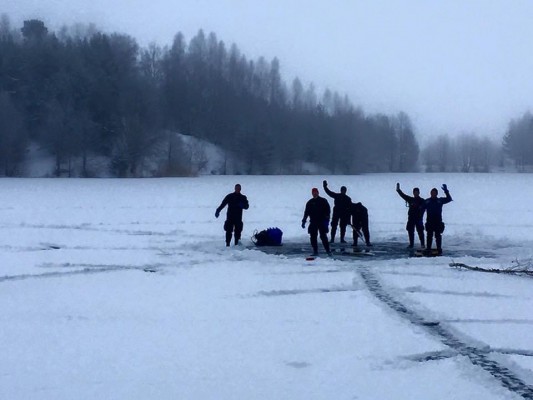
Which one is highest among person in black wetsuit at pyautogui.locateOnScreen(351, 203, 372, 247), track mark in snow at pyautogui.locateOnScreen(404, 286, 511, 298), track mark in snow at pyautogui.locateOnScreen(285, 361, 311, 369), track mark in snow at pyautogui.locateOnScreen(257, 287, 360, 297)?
person in black wetsuit at pyautogui.locateOnScreen(351, 203, 372, 247)

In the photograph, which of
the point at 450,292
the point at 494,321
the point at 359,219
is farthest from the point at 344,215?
the point at 494,321

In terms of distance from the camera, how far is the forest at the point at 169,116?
76125 mm

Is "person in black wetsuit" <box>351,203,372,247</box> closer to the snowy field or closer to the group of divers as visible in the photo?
the group of divers

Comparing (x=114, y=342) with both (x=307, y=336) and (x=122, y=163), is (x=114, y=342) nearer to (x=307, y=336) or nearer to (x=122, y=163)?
(x=307, y=336)

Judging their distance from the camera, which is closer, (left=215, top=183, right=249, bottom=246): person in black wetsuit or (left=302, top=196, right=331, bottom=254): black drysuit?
(left=302, top=196, right=331, bottom=254): black drysuit

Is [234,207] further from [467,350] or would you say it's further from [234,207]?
[467,350]

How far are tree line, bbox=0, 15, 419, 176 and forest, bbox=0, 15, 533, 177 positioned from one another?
0.58ft

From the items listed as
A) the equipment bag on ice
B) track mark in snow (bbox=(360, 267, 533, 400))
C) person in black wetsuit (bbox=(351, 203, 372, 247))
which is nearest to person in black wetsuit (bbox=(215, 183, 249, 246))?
the equipment bag on ice

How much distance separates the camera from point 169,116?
9994 cm

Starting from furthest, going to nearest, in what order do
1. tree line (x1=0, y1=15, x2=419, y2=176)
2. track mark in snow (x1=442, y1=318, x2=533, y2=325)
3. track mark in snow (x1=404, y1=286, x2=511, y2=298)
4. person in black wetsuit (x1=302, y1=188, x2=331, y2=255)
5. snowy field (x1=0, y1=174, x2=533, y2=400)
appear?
tree line (x1=0, y1=15, x2=419, y2=176)
person in black wetsuit (x1=302, y1=188, x2=331, y2=255)
track mark in snow (x1=404, y1=286, x2=511, y2=298)
track mark in snow (x1=442, y1=318, x2=533, y2=325)
snowy field (x1=0, y1=174, x2=533, y2=400)

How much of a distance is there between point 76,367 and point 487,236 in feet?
48.7

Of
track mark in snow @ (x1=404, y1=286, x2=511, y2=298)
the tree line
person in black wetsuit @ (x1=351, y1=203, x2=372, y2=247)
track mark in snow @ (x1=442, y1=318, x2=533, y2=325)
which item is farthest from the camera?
the tree line

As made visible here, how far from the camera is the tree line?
7606cm

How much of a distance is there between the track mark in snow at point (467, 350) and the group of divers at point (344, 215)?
4.11 meters
